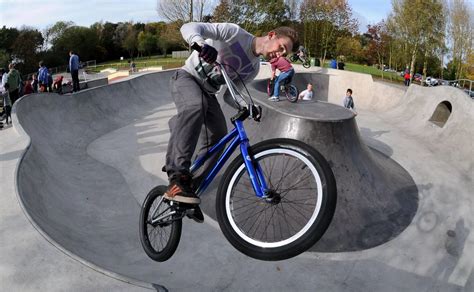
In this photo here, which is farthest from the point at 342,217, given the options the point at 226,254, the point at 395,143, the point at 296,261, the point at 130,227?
the point at 395,143

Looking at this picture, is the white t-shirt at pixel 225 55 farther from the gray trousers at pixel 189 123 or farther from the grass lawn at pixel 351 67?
the grass lawn at pixel 351 67

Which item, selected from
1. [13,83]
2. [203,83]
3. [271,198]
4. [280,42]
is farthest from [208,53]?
[13,83]

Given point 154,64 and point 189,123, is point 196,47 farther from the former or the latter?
point 154,64

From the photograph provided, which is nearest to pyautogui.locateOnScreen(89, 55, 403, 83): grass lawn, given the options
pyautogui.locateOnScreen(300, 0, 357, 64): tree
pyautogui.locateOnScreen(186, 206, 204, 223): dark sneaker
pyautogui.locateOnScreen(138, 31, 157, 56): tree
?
pyautogui.locateOnScreen(300, 0, 357, 64): tree

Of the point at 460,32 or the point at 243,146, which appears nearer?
the point at 243,146

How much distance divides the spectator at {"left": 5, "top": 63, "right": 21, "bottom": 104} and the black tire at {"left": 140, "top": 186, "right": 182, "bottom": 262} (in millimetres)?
10327

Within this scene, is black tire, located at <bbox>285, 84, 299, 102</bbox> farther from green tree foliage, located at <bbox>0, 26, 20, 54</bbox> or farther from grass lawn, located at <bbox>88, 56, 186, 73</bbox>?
green tree foliage, located at <bbox>0, 26, 20, 54</bbox>

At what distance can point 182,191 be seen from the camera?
3.53 metres

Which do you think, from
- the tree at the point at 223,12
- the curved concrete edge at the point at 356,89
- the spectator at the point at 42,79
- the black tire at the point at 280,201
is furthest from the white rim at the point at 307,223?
the tree at the point at 223,12

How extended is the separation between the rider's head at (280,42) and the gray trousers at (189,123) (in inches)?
29.5

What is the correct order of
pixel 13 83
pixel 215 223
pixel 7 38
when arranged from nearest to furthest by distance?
pixel 215 223 < pixel 13 83 < pixel 7 38

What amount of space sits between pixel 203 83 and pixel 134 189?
6.02 meters

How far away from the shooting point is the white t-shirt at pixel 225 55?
12.3 ft

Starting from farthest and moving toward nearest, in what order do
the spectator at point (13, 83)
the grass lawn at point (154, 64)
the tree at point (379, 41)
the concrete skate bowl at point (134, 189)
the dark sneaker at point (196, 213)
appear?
1. the tree at point (379, 41)
2. the grass lawn at point (154, 64)
3. the spectator at point (13, 83)
4. the concrete skate bowl at point (134, 189)
5. the dark sneaker at point (196, 213)
